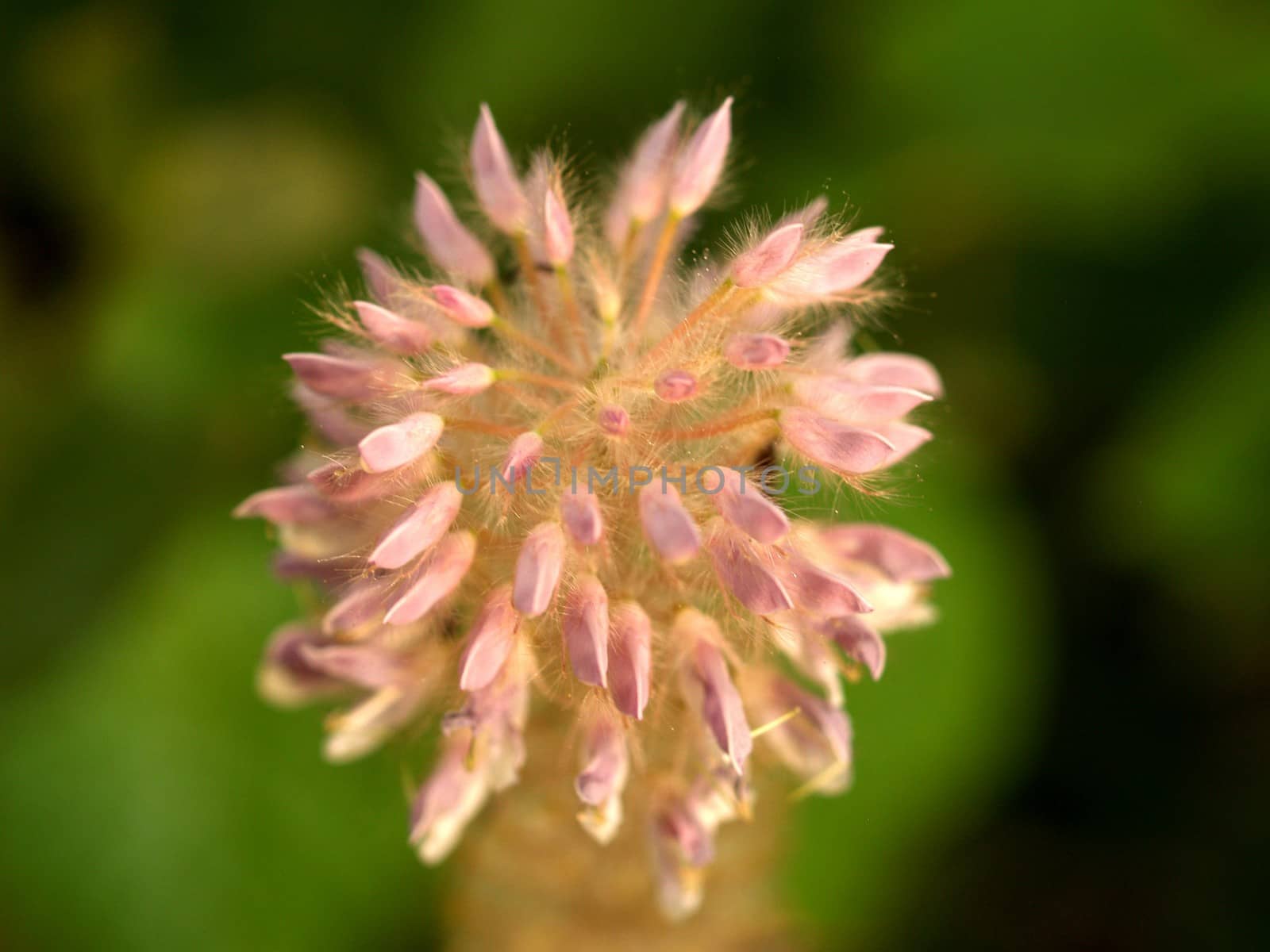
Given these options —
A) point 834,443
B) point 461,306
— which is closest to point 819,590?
point 834,443

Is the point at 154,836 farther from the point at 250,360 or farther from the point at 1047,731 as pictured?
the point at 1047,731

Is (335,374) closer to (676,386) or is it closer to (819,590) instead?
(676,386)

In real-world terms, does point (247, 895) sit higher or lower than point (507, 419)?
lower

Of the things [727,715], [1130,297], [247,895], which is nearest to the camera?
[727,715]

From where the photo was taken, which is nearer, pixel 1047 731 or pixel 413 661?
pixel 413 661

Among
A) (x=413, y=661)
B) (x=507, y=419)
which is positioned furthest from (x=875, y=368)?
(x=413, y=661)

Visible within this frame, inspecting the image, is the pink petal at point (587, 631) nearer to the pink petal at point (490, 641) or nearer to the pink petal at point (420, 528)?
the pink petal at point (490, 641)

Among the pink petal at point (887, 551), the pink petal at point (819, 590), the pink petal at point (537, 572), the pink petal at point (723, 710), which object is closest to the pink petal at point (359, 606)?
the pink petal at point (537, 572)
